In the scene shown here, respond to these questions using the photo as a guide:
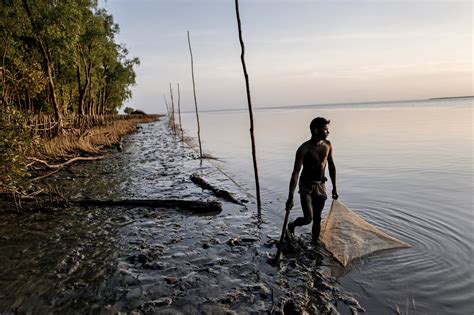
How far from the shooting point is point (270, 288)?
15.6ft

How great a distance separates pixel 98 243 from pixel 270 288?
11.6 ft

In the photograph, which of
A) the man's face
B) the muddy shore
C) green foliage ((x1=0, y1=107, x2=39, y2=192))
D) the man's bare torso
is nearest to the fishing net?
the muddy shore

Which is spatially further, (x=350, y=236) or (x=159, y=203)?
(x=159, y=203)

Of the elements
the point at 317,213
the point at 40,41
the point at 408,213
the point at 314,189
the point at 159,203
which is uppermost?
the point at 40,41

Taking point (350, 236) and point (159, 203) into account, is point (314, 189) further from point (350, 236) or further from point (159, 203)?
point (159, 203)

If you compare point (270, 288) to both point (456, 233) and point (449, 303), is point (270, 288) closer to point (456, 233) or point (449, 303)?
point (449, 303)

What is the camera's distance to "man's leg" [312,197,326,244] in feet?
19.4

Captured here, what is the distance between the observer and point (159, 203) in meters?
8.95

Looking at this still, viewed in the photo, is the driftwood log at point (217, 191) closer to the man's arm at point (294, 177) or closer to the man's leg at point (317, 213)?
the man's leg at point (317, 213)

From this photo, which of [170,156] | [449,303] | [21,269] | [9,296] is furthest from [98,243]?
[170,156]

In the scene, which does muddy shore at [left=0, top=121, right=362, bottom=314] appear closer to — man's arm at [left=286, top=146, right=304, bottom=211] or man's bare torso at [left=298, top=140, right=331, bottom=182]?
man's arm at [left=286, top=146, right=304, bottom=211]

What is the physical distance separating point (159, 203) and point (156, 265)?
3583 millimetres

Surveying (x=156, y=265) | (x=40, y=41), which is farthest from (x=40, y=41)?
(x=156, y=265)

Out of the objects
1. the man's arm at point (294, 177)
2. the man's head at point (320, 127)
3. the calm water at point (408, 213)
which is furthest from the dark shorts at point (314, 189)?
the calm water at point (408, 213)
